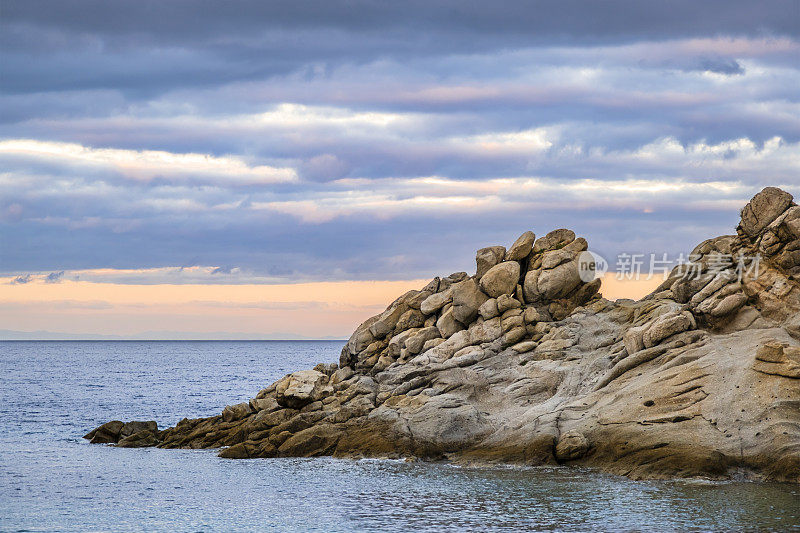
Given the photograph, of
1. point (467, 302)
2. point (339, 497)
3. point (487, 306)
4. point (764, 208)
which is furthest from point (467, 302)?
point (339, 497)

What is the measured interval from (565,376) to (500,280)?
446 inches

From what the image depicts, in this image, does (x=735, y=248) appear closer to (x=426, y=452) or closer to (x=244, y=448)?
(x=426, y=452)

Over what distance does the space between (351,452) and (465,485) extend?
11912 mm

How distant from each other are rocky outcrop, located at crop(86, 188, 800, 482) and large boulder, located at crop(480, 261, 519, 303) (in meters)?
0.15

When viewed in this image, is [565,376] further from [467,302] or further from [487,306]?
[467,302]

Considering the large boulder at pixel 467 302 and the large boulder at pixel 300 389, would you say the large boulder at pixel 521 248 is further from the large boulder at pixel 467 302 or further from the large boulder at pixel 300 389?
the large boulder at pixel 300 389

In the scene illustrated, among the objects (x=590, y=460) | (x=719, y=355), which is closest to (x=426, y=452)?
(x=590, y=460)

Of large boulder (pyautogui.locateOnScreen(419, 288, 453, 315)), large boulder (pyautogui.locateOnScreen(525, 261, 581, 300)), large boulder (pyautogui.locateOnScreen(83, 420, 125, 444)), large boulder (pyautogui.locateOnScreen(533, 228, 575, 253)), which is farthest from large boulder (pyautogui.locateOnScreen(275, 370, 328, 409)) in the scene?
large boulder (pyautogui.locateOnScreen(533, 228, 575, 253))

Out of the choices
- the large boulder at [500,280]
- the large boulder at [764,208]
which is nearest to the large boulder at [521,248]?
the large boulder at [500,280]

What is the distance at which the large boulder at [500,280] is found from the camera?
212 ft

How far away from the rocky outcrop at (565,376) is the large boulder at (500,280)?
154mm

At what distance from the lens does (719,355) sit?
160ft

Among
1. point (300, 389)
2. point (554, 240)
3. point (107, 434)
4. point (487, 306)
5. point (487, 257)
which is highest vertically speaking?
point (554, 240)

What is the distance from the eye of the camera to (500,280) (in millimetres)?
64750
